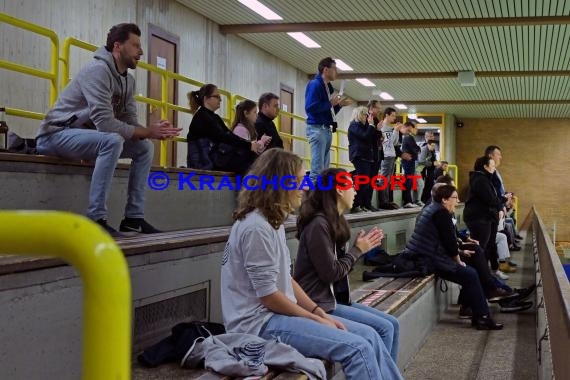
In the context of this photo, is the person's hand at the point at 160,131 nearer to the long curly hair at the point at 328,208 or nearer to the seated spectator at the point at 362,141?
Result: the long curly hair at the point at 328,208

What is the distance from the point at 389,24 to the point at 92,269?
37.8 ft

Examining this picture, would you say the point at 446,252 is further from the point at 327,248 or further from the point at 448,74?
the point at 448,74

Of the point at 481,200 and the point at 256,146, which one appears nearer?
the point at 256,146

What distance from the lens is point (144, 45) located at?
10.4 meters

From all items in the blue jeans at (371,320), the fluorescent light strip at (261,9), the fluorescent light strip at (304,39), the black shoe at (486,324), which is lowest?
the black shoe at (486,324)

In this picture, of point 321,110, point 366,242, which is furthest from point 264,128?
point 366,242

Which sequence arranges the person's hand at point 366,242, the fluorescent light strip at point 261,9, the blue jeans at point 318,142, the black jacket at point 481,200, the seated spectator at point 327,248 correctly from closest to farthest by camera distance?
1. the seated spectator at point 327,248
2. the person's hand at point 366,242
3. the blue jeans at point 318,142
4. the black jacket at point 481,200
5. the fluorescent light strip at point 261,9

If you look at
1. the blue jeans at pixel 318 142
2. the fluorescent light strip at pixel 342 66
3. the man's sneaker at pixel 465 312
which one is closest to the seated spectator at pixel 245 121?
the blue jeans at pixel 318 142

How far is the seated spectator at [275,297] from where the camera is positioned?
2943 millimetres

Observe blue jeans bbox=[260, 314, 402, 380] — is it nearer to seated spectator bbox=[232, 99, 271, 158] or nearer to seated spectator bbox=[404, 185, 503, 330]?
seated spectator bbox=[404, 185, 503, 330]

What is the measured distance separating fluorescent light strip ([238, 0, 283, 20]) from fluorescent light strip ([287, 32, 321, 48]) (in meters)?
1.21

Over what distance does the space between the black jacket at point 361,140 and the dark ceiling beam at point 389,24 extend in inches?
130

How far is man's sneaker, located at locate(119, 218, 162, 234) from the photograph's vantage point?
4.29 m

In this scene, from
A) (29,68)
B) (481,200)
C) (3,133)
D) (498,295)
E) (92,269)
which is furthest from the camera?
(481,200)
